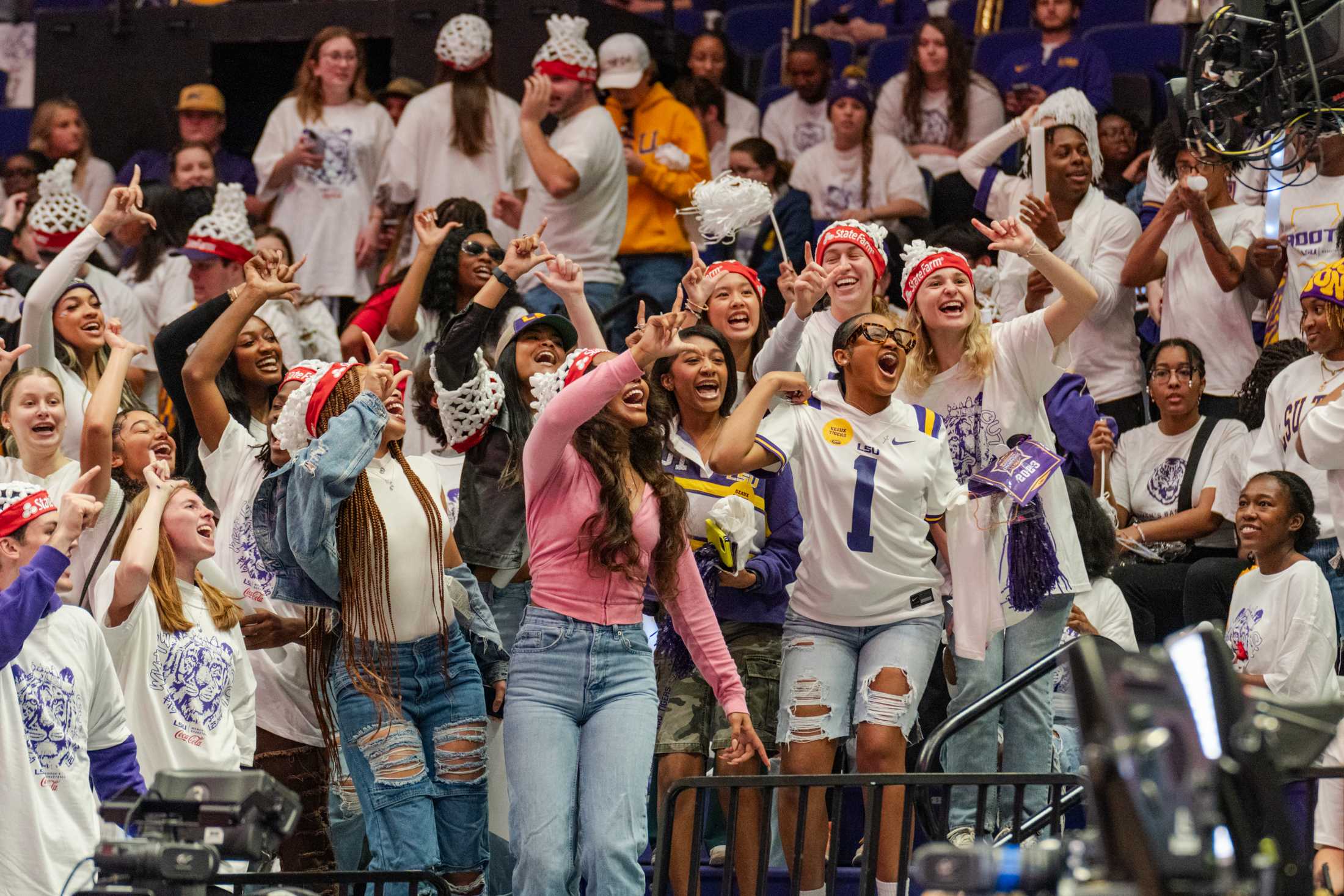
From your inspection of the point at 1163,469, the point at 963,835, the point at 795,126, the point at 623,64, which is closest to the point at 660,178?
the point at 623,64

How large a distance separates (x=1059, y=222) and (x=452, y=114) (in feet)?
10.6

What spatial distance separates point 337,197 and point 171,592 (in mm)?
4624

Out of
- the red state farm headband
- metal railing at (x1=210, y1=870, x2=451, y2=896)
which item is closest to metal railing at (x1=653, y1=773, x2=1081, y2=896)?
metal railing at (x1=210, y1=870, x2=451, y2=896)

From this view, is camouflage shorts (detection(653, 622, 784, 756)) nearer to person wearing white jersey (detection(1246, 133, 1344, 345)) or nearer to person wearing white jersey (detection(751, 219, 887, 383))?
person wearing white jersey (detection(751, 219, 887, 383))

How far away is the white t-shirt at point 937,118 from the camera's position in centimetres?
983

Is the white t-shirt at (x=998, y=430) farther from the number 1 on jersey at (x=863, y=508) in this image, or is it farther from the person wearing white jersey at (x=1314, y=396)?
the person wearing white jersey at (x=1314, y=396)

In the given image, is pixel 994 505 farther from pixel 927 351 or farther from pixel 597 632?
pixel 597 632

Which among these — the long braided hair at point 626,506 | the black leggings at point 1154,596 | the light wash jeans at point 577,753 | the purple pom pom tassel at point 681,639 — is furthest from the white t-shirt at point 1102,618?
the light wash jeans at point 577,753

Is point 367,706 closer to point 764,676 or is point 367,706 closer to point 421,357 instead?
point 764,676

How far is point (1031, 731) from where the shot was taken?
5805 millimetres

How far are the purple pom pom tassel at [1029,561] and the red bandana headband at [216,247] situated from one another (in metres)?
3.68

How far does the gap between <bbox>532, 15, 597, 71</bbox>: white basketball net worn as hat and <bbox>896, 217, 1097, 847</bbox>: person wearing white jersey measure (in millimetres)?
3102

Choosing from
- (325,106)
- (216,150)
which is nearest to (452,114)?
(325,106)

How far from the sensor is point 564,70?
856 cm
